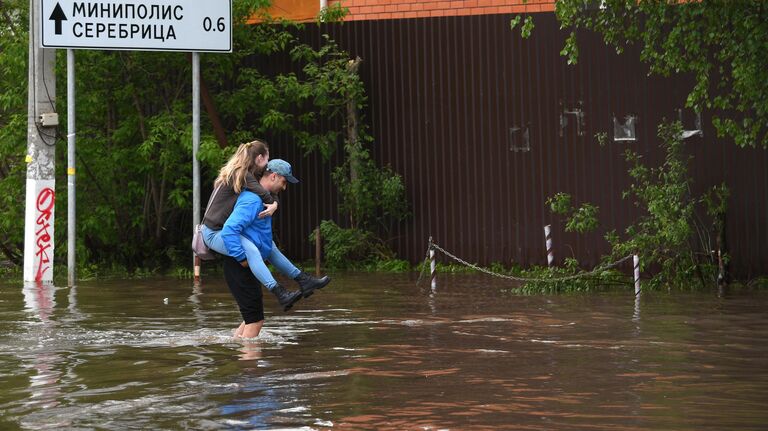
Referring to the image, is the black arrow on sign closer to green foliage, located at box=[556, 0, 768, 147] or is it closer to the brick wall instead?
green foliage, located at box=[556, 0, 768, 147]

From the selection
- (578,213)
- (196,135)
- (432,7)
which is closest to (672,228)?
(578,213)

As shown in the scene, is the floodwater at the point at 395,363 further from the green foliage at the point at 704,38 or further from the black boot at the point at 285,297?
the green foliage at the point at 704,38

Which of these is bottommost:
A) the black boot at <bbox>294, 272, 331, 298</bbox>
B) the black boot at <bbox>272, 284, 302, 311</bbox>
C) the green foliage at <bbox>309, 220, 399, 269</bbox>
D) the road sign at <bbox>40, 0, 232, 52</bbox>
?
the black boot at <bbox>272, 284, 302, 311</bbox>

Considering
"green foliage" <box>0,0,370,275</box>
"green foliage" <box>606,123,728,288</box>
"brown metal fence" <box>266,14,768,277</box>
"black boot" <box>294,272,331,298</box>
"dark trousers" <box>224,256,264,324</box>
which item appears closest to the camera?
"dark trousers" <box>224,256,264,324</box>

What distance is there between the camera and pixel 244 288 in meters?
12.2

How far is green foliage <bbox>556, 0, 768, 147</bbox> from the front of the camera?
1575 cm

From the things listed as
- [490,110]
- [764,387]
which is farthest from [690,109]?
[764,387]

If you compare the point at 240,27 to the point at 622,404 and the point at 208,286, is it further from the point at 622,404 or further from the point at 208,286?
the point at 622,404

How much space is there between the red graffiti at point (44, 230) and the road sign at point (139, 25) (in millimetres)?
2077

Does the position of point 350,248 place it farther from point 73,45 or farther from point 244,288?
point 244,288

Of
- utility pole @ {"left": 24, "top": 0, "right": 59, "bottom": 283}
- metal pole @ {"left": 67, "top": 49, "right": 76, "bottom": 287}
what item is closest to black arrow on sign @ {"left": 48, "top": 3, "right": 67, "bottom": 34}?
metal pole @ {"left": 67, "top": 49, "right": 76, "bottom": 287}

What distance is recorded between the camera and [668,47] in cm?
1662

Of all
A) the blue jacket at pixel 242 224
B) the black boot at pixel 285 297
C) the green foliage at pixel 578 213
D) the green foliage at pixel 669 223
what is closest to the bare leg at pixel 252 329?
the black boot at pixel 285 297

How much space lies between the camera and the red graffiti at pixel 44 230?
19578mm
